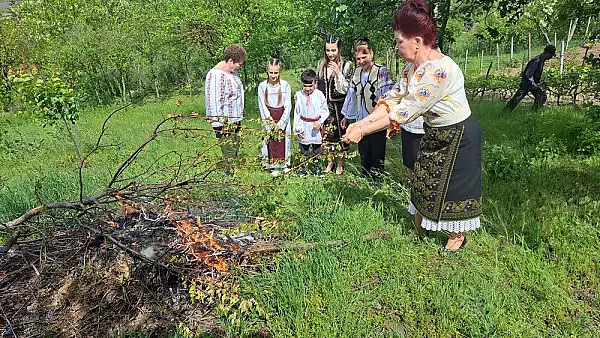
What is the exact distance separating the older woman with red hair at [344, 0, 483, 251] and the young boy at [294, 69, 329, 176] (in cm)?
202

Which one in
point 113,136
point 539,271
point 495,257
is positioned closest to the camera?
point 539,271

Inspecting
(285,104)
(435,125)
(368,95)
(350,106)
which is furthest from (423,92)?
(285,104)

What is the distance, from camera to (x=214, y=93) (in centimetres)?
500

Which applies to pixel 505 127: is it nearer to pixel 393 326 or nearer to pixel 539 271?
pixel 539 271

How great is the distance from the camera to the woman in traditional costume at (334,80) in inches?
190

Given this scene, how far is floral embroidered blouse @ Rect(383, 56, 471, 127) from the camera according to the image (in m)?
2.53

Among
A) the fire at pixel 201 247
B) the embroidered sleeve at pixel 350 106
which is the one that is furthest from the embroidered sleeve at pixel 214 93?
the fire at pixel 201 247

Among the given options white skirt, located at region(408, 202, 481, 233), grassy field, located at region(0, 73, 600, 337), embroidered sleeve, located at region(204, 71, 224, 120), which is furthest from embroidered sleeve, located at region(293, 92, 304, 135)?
white skirt, located at region(408, 202, 481, 233)

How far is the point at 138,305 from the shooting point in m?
2.55

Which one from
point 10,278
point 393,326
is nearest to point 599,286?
point 393,326

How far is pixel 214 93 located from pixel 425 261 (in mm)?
3264

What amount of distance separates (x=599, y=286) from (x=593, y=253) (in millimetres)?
333

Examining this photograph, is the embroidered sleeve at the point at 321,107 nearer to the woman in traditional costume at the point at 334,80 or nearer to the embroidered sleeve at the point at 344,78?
the woman in traditional costume at the point at 334,80

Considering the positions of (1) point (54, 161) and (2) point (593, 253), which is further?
(1) point (54, 161)
